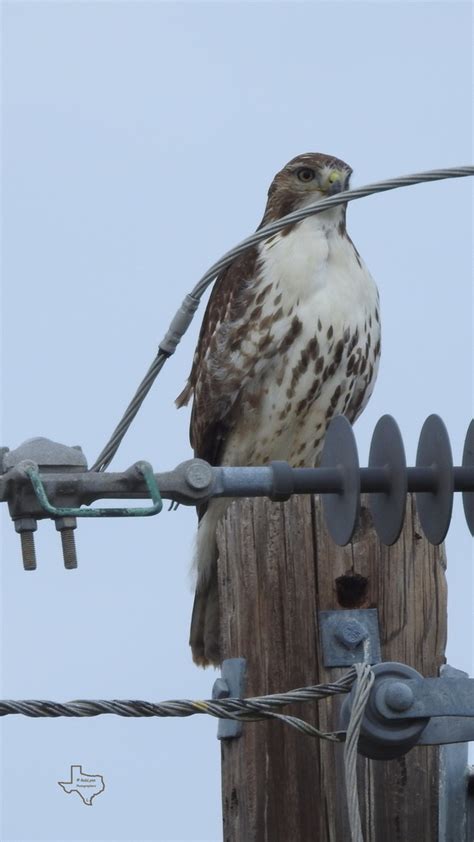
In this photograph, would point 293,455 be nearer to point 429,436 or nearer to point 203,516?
point 203,516

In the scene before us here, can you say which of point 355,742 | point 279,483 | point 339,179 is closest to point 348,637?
point 355,742

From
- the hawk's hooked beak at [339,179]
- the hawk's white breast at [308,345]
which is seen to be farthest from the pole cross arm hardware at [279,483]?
the hawk's hooked beak at [339,179]

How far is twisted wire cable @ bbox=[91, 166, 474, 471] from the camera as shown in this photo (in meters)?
4.75

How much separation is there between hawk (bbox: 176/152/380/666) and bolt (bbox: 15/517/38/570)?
3228 mm

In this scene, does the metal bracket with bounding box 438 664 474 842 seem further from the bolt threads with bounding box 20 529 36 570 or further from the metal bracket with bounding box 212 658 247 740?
the bolt threads with bounding box 20 529 36 570

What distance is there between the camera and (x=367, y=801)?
4723 mm

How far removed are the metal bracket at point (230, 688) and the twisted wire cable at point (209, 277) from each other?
65 centimetres

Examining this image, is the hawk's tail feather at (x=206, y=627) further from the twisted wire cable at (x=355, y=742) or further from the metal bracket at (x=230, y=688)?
the twisted wire cable at (x=355, y=742)

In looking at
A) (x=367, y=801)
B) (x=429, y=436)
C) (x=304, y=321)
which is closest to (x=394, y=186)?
(x=429, y=436)

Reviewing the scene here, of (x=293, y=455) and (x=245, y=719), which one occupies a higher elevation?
(x=293, y=455)

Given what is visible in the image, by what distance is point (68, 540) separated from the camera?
3.98 meters

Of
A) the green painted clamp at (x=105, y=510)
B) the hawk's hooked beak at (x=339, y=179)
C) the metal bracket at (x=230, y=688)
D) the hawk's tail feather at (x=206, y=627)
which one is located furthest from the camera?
the hawk's hooked beak at (x=339, y=179)

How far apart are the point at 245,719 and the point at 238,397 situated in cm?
338

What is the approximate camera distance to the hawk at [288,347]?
292 inches
